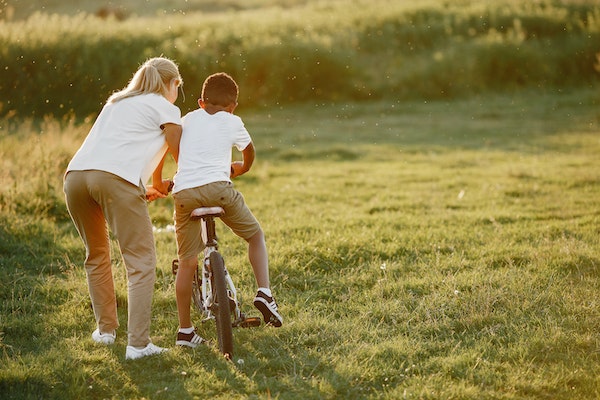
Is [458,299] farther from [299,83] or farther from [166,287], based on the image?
[299,83]

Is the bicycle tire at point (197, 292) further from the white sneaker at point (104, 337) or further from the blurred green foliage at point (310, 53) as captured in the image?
the blurred green foliage at point (310, 53)

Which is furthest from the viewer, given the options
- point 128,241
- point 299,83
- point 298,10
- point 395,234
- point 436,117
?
point 298,10

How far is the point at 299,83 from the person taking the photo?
2355 cm

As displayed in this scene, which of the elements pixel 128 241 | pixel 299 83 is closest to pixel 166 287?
pixel 128 241

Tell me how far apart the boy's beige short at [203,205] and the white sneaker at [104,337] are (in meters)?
0.89

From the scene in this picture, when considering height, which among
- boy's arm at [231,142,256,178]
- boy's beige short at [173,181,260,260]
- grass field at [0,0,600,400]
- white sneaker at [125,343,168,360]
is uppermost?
boy's arm at [231,142,256,178]

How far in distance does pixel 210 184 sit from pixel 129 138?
0.65m

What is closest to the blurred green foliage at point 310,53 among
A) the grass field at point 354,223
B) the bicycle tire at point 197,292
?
the grass field at point 354,223

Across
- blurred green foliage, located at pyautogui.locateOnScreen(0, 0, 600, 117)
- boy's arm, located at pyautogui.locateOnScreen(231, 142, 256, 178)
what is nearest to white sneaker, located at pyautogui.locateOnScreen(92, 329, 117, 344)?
boy's arm, located at pyautogui.locateOnScreen(231, 142, 256, 178)

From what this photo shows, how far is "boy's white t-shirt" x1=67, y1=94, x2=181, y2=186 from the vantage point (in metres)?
5.17

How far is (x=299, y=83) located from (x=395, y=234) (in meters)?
15.6

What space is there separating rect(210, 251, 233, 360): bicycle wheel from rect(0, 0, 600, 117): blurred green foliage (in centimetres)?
1567

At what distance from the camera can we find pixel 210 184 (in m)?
5.16

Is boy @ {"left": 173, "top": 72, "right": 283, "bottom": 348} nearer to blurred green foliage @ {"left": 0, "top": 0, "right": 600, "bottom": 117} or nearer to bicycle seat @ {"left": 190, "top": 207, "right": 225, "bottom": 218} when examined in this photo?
bicycle seat @ {"left": 190, "top": 207, "right": 225, "bottom": 218}
